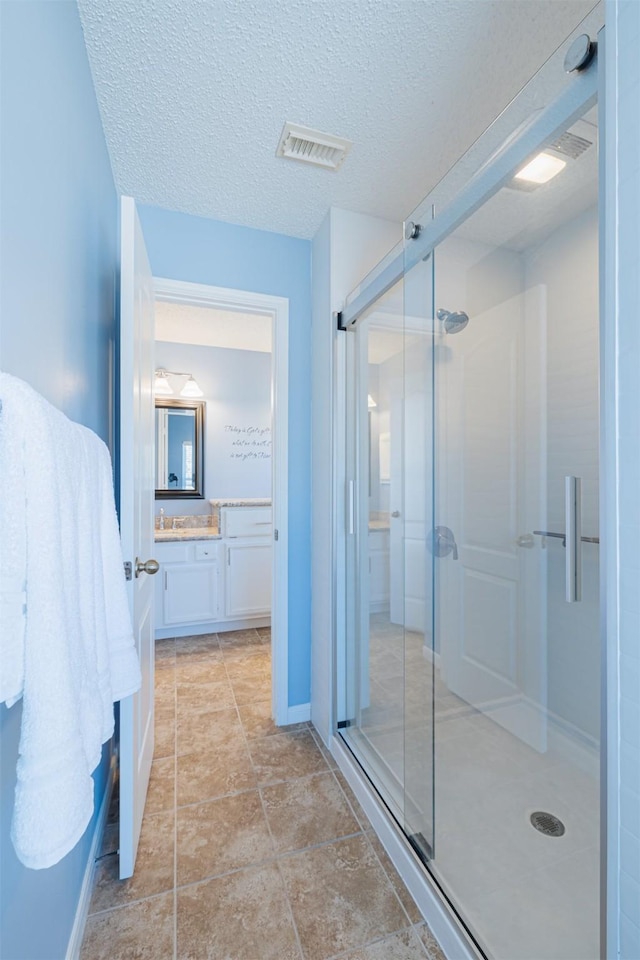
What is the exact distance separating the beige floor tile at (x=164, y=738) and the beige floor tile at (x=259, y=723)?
34 cm

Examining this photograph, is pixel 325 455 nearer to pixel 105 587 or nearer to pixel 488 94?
pixel 105 587

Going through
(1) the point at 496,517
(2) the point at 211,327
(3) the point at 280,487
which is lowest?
(1) the point at 496,517

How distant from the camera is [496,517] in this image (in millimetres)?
1885

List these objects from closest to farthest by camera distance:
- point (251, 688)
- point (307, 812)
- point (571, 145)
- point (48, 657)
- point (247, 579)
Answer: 1. point (48, 657)
2. point (571, 145)
3. point (307, 812)
4. point (251, 688)
5. point (247, 579)

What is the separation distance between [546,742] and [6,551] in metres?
2.01

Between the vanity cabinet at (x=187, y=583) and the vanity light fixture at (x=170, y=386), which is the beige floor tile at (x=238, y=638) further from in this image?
the vanity light fixture at (x=170, y=386)

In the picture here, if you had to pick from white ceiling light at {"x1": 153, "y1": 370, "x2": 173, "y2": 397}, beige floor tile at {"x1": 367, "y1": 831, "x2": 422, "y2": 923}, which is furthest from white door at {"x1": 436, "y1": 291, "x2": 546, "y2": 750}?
white ceiling light at {"x1": 153, "y1": 370, "x2": 173, "y2": 397}

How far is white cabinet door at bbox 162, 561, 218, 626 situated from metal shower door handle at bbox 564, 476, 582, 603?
108 inches

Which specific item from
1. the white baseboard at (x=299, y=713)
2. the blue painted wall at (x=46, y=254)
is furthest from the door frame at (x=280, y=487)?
the blue painted wall at (x=46, y=254)

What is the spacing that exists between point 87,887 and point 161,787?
0.48 meters

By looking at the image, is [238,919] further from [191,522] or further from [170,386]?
[170,386]

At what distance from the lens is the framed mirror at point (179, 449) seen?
367cm

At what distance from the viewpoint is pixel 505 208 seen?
1.32 meters

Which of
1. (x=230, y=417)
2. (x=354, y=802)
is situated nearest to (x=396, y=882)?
(x=354, y=802)
